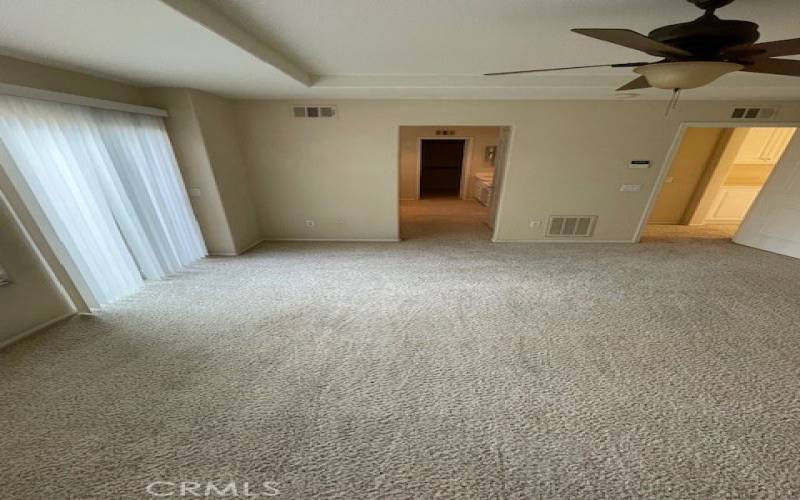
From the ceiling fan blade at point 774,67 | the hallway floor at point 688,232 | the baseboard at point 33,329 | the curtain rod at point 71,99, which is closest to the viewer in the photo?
the ceiling fan blade at point 774,67

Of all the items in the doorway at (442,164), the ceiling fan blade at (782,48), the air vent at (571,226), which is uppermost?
the ceiling fan blade at (782,48)

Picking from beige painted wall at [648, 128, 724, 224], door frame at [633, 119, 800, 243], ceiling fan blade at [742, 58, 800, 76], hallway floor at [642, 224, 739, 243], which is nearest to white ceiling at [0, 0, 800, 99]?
ceiling fan blade at [742, 58, 800, 76]

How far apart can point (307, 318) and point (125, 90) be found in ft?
9.72

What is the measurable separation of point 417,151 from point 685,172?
5.27 metres

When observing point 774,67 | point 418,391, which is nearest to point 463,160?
point 774,67

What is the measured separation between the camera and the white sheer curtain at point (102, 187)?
6.48 ft

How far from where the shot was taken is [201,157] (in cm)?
319

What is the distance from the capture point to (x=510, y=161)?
377 cm

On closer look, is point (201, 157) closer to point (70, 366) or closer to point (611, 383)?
point (70, 366)

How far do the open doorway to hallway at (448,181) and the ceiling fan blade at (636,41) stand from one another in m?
3.30

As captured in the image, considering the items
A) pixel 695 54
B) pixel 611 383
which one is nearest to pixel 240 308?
pixel 611 383

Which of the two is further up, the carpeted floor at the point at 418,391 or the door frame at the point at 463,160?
the door frame at the point at 463,160

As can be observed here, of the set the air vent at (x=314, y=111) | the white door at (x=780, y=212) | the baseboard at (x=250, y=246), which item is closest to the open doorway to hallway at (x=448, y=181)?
the air vent at (x=314, y=111)

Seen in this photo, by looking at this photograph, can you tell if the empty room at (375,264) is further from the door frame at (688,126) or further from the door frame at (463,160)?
the door frame at (463,160)
